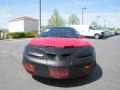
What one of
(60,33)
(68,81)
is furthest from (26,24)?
(68,81)

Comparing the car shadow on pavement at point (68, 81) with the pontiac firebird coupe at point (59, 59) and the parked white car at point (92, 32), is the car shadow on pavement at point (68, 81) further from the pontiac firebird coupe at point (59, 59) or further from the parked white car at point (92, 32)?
the parked white car at point (92, 32)

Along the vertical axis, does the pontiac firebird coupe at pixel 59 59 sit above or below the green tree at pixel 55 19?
below

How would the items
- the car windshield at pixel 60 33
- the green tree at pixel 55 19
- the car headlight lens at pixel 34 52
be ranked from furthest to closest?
the green tree at pixel 55 19
the car windshield at pixel 60 33
the car headlight lens at pixel 34 52

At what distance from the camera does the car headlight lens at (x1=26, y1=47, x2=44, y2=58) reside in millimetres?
5362

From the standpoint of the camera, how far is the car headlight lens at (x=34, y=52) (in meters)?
5.36

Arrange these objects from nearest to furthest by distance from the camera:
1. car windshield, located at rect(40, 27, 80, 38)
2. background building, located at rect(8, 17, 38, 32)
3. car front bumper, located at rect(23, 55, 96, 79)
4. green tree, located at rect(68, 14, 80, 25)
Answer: car front bumper, located at rect(23, 55, 96, 79) < car windshield, located at rect(40, 27, 80, 38) < background building, located at rect(8, 17, 38, 32) < green tree, located at rect(68, 14, 80, 25)

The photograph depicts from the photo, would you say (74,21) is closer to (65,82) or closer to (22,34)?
(22,34)

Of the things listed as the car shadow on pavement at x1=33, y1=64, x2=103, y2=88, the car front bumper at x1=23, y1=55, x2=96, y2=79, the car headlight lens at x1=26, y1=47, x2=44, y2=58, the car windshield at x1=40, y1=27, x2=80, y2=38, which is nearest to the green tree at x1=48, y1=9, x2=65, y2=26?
the car windshield at x1=40, y1=27, x2=80, y2=38

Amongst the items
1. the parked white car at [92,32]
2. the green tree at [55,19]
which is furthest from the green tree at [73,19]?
the parked white car at [92,32]

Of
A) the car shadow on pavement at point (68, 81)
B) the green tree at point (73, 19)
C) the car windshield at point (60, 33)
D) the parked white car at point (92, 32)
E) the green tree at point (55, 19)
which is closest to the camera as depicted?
the car shadow on pavement at point (68, 81)

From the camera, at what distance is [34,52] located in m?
5.50

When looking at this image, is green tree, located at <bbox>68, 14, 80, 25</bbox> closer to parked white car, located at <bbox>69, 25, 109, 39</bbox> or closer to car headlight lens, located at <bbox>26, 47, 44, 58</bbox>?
parked white car, located at <bbox>69, 25, 109, 39</bbox>

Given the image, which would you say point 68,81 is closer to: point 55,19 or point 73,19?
point 55,19

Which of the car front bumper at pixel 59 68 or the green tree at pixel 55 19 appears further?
the green tree at pixel 55 19
